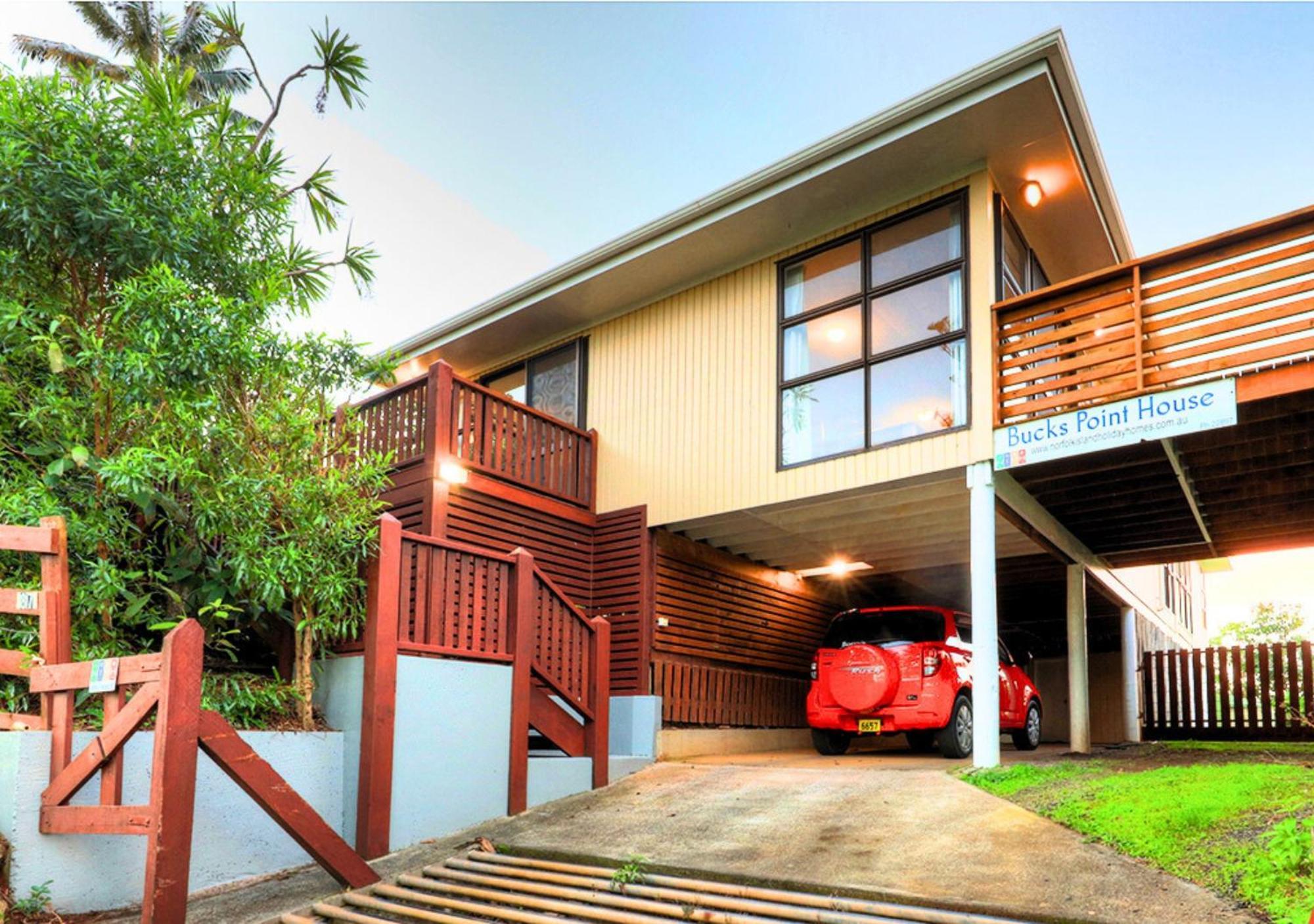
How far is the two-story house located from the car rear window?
1.13 m

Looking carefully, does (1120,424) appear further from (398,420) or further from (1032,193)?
(398,420)

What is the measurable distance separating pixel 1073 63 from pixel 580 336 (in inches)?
260

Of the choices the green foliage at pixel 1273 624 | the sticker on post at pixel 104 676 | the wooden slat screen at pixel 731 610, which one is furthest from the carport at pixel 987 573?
the green foliage at pixel 1273 624

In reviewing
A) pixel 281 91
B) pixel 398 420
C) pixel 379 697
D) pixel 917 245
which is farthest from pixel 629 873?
pixel 281 91

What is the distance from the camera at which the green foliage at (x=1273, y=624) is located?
2422 cm

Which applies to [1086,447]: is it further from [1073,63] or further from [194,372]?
[194,372]

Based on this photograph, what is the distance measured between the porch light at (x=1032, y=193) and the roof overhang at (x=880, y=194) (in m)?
0.09

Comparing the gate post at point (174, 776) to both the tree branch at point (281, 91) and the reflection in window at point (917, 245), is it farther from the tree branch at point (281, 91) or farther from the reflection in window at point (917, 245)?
the reflection in window at point (917, 245)

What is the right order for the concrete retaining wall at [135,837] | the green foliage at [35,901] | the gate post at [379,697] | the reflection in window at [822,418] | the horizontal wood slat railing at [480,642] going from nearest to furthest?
the green foliage at [35,901] < the concrete retaining wall at [135,837] < the gate post at [379,697] < the horizontal wood slat railing at [480,642] < the reflection in window at [822,418]

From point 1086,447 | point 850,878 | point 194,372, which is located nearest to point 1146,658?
point 1086,447

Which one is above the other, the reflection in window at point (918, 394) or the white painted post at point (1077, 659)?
the reflection in window at point (918, 394)

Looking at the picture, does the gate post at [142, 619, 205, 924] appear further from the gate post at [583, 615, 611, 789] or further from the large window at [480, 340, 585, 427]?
the large window at [480, 340, 585, 427]

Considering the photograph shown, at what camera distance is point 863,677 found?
974cm

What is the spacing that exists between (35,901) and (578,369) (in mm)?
8565
